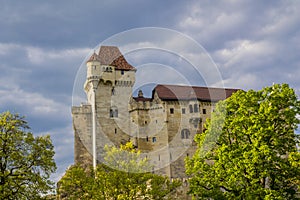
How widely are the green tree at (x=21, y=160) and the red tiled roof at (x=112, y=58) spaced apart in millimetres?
40931

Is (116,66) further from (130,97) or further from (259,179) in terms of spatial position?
(259,179)

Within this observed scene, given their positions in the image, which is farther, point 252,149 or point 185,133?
point 185,133

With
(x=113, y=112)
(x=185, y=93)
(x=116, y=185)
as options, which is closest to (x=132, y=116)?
(x=113, y=112)

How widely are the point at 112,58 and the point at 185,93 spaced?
1312 cm

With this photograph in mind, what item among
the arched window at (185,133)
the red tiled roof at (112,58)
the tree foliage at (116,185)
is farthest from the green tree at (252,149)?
the red tiled roof at (112,58)

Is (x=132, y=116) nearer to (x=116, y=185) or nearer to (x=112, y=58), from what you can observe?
(x=112, y=58)

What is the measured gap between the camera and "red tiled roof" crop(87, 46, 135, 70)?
7412 cm

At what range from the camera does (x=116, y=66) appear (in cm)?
7488

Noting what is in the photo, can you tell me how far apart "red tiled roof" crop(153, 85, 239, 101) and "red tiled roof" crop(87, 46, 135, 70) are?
20.3ft

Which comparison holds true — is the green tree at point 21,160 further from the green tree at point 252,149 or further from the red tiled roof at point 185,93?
the red tiled roof at point 185,93

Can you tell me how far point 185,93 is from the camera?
75938 mm

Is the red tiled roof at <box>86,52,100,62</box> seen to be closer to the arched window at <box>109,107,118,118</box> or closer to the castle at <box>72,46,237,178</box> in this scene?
the castle at <box>72,46,237,178</box>

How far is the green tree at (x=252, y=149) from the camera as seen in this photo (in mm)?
30156

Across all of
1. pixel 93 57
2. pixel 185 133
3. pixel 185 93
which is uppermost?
pixel 93 57
